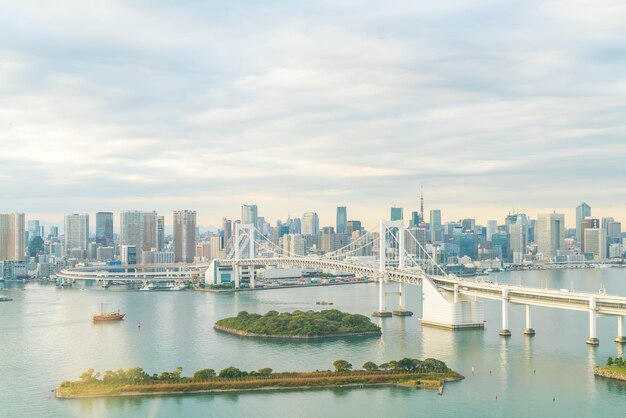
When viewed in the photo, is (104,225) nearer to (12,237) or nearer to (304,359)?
(12,237)

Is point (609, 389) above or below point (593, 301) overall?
below

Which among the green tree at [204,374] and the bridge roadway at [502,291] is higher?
the bridge roadway at [502,291]

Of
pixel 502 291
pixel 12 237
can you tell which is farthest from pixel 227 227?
pixel 502 291

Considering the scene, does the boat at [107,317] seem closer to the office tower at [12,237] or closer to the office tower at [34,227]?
the office tower at [12,237]

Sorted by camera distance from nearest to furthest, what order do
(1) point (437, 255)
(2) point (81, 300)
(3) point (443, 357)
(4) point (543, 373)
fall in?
(4) point (543, 373), (3) point (443, 357), (2) point (81, 300), (1) point (437, 255)

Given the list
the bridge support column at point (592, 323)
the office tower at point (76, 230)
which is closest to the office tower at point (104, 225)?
the office tower at point (76, 230)

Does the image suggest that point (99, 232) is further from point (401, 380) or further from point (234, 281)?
point (401, 380)

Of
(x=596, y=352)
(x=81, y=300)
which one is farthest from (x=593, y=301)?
(x=81, y=300)
